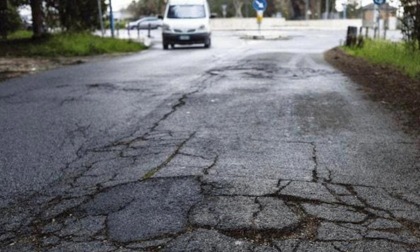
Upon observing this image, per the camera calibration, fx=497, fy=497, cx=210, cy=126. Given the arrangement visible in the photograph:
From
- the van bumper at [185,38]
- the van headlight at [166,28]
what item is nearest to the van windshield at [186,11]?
the van headlight at [166,28]

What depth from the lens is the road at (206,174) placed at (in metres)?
3.07

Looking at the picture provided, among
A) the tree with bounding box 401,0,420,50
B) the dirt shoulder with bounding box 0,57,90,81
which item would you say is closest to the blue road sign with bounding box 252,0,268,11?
the dirt shoulder with bounding box 0,57,90,81

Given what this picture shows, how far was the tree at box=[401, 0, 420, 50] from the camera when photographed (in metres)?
11.9

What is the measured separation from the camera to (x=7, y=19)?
22.0 meters

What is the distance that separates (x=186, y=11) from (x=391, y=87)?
50.6 ft

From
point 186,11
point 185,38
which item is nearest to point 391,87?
point 185,38

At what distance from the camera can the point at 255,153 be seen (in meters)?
4.84

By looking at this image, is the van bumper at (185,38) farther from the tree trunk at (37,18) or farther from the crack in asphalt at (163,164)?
the crack in asphalt at (163,164)

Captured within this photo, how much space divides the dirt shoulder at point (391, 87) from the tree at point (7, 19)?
49.1ft

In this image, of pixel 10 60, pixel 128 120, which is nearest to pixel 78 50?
pixel 10 60

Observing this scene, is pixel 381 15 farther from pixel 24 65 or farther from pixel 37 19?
pixel 24 65

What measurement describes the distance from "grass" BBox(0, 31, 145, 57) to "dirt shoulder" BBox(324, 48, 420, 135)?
33.3 feet

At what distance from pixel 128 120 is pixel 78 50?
44.4 ft

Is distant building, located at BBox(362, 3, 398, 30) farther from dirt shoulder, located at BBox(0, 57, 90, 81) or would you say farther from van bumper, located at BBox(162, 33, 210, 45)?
dirt shoulder, located at BBox(0, 57, 90, 81)
